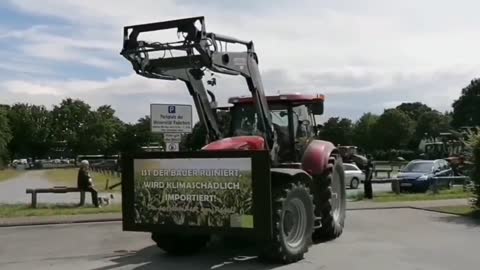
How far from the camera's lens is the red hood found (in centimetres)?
1092

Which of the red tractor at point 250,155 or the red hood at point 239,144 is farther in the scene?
the red hood at point 239,144

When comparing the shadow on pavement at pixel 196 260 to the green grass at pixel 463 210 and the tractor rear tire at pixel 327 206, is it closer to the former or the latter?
the tractor rear tire at pixel 327 206

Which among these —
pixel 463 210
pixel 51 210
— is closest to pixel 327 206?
pixel 463 210

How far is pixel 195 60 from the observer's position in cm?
1005

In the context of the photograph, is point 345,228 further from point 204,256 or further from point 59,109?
point 59,109

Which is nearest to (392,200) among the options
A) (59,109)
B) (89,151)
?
(89,151)

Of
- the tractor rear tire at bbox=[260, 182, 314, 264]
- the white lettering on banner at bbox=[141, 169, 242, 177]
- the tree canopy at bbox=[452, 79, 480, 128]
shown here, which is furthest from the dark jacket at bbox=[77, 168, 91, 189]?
the tree canopy at bbox=[452, 79, 480, 128]

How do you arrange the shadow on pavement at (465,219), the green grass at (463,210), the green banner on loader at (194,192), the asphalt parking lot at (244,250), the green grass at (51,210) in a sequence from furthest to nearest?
the green grass at (51,210), the green grass at (463,210), the shadow on pavement at (465,219), the asphalt parking lot at (244,250), the green banner on loader at (194,192)

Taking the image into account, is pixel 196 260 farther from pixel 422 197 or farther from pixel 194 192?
pixel 422 197

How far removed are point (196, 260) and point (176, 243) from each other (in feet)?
1.91

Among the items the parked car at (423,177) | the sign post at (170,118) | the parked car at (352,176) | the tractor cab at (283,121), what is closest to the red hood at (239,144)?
the tractor cab at (283,121)

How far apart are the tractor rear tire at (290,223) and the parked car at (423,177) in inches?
707

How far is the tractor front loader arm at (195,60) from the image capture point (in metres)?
9.91

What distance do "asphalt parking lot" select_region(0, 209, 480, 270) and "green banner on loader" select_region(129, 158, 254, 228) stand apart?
75 centimetres
